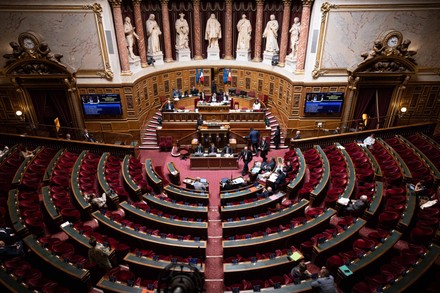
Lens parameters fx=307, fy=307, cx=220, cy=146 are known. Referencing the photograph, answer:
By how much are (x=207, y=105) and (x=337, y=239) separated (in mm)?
10909

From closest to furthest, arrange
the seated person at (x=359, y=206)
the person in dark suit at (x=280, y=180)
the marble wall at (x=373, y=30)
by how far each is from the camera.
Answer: the seated person at (x=359, y=206) < the person in dark suit at (x=280, y=180) < the marble wall at (x=373, y=30)

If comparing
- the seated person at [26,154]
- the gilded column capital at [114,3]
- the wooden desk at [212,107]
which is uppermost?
the gilded column capital at [114,3]

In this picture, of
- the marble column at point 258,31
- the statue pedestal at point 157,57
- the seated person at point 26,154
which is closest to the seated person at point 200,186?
the seated person at point 26,154

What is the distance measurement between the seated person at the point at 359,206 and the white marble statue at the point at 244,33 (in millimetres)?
12920

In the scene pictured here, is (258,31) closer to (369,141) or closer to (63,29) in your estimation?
(369,141)

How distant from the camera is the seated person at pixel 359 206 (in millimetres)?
10328

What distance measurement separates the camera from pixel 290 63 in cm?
1798

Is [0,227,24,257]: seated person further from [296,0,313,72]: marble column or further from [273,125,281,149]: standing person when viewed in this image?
[296,0,313,72]: marble column

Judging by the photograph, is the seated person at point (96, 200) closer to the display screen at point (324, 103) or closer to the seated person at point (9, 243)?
the seated person at point (9, 243)

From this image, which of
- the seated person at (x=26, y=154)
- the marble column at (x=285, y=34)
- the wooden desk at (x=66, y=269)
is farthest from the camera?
the marble column at (x=285, y=34)

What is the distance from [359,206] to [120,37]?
45.3 feet

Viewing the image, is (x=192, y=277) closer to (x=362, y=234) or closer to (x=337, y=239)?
(x=337, y=239)

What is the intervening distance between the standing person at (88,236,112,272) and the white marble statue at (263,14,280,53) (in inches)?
601

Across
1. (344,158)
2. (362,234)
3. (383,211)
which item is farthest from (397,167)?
(362,234)
